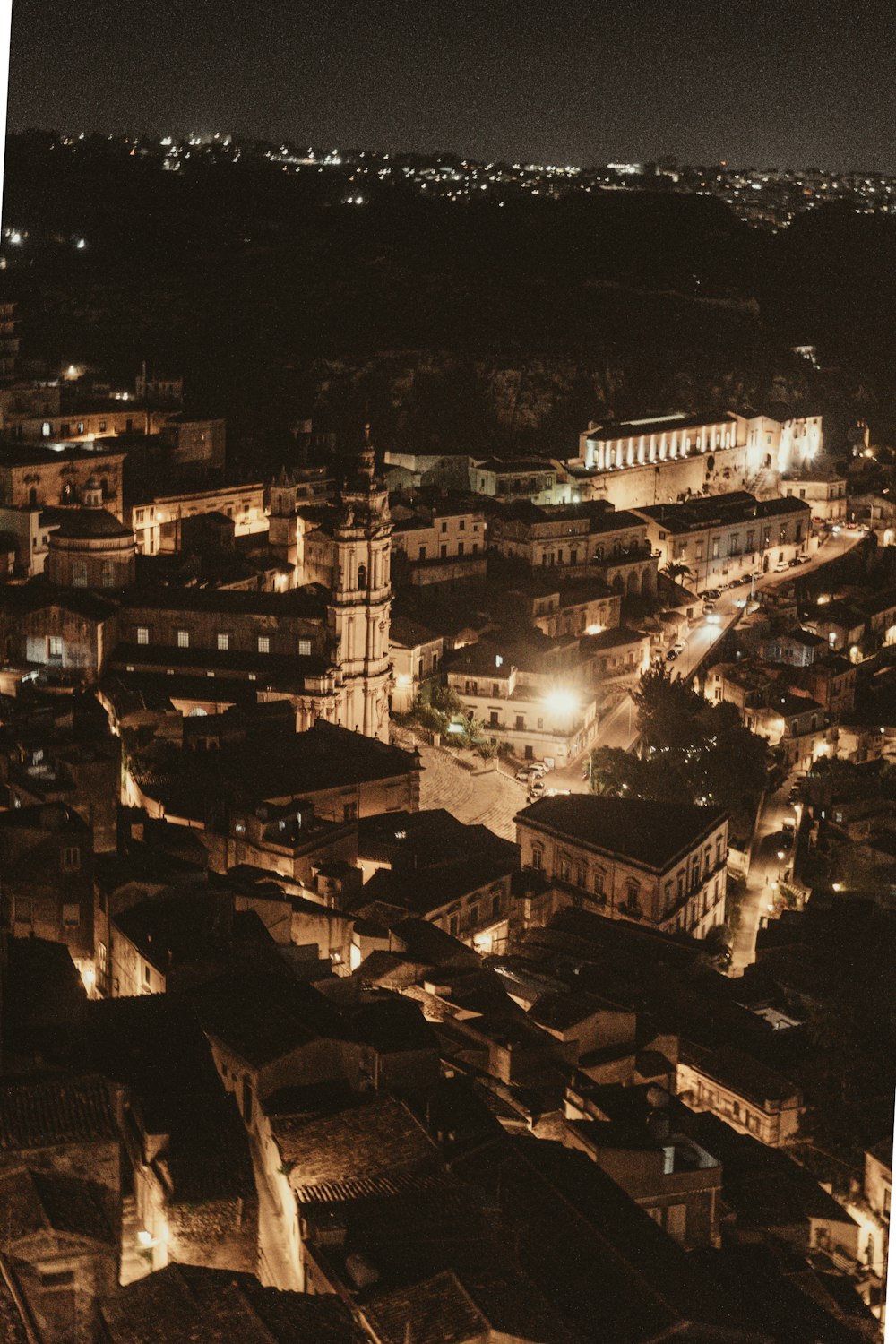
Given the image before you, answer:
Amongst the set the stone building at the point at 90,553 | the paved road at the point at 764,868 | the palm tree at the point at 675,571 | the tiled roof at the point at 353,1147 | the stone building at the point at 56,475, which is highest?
the stone building at the point at 56,475

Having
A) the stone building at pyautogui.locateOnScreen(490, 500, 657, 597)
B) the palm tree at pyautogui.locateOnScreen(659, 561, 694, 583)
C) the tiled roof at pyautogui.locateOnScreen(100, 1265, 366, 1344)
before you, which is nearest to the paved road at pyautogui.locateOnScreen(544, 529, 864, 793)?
the palm tree at pyautogui.locateOnScreen(659, 561, 694, 583)

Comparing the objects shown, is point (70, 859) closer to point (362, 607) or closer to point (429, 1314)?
point (429, 1314)

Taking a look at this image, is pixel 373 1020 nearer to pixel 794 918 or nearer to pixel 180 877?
pixel 180 877

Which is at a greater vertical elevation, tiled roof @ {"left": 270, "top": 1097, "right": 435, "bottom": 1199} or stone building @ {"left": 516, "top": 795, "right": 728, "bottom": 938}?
tiled roof @ {"left": 270, "top": 1097, "right": 435, "bottom": 1199}

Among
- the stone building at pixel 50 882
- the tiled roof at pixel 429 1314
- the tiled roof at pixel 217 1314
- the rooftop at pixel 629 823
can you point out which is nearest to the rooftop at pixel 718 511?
the rooftop at pixel 629 823

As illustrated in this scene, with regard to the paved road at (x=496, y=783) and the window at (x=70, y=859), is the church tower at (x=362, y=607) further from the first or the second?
the window at (x=70, y=859)

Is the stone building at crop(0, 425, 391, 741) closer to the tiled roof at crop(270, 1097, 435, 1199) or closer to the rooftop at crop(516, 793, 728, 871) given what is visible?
the rooftop at crop(516, 793, 728, 871)

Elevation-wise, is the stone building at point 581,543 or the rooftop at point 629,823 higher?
the stone building at point 581,543
